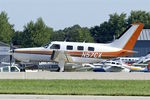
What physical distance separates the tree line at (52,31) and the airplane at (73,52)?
27873 millimetres

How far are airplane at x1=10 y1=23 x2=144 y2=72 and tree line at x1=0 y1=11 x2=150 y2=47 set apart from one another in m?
27.9

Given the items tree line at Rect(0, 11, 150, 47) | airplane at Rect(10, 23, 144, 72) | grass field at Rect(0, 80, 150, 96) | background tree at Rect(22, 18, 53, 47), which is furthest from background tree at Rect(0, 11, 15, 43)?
grass field at Rect(0, 80, 150, 96)

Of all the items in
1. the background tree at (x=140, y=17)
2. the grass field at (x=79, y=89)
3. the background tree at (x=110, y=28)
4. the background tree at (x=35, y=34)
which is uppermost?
the background tree at (x=140, y=17)

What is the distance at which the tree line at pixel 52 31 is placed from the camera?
90938 mm

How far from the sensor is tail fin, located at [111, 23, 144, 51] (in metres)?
42.3

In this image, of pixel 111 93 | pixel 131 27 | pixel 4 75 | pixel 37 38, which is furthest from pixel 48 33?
pixel 111 93

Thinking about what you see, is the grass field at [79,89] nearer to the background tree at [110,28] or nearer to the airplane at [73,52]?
the airplane at [73,52]

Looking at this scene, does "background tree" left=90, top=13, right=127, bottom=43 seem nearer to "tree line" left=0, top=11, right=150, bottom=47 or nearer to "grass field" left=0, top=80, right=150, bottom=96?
"tree line" left=0, top=11, right=150, bottom=47

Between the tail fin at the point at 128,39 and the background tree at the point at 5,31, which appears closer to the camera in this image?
the tail fin at the point at 128,39

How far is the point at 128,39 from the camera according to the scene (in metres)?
42.6

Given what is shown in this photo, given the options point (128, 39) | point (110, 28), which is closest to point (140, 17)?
point (110, 28)

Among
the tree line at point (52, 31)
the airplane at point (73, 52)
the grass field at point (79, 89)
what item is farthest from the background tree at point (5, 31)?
the grass field at point (79, 89)

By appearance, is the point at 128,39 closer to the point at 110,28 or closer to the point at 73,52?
the point at 73,52

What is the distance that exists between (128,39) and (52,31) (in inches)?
3250
